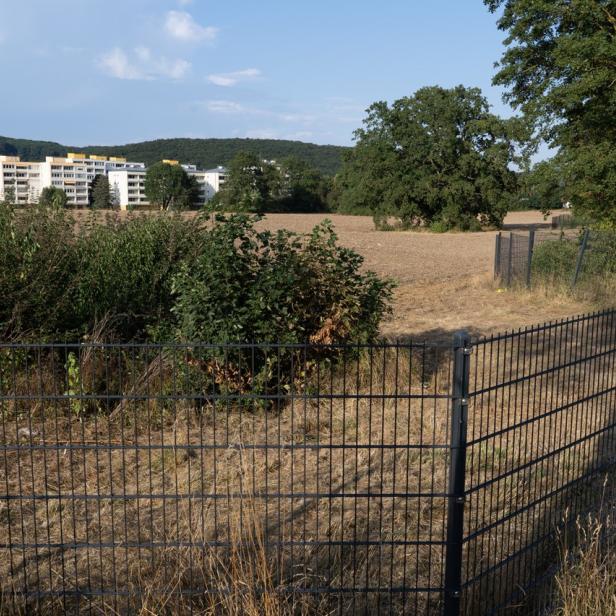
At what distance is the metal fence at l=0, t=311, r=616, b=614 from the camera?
3715mm

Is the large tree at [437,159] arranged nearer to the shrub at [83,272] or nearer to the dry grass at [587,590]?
the shrub at [83,272]

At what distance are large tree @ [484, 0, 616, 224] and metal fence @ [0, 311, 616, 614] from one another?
28.8 feet

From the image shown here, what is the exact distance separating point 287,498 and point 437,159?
44.6 metres

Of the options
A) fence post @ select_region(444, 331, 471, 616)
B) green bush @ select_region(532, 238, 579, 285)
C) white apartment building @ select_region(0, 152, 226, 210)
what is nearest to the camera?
fence post @ select_region(444, 331, 471, 616)

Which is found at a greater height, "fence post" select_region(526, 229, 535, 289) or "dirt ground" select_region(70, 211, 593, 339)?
"fence post" select_region(526, 229, 535, 289)

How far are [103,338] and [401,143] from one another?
42932 millimetres

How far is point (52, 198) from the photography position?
9266mm

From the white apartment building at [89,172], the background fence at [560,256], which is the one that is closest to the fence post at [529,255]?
the background fence at [560,256]

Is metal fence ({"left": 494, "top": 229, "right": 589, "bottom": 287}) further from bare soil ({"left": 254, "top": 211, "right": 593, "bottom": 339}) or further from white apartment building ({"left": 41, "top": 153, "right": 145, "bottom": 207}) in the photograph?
white apartment building ({"left": 41, "top": 153, "right": 145, "bottom": 207})

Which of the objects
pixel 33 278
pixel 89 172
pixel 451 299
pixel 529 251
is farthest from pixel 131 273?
pixel 89 172

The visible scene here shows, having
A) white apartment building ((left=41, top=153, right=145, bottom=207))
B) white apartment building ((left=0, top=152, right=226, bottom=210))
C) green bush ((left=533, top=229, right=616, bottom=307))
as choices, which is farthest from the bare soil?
white apartment building ((left=41, top=153, right=145, bottom=207))

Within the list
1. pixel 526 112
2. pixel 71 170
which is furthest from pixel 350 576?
pixel 71 170

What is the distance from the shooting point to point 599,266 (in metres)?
16.9

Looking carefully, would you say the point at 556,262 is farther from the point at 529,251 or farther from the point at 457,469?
the point at 457,469
